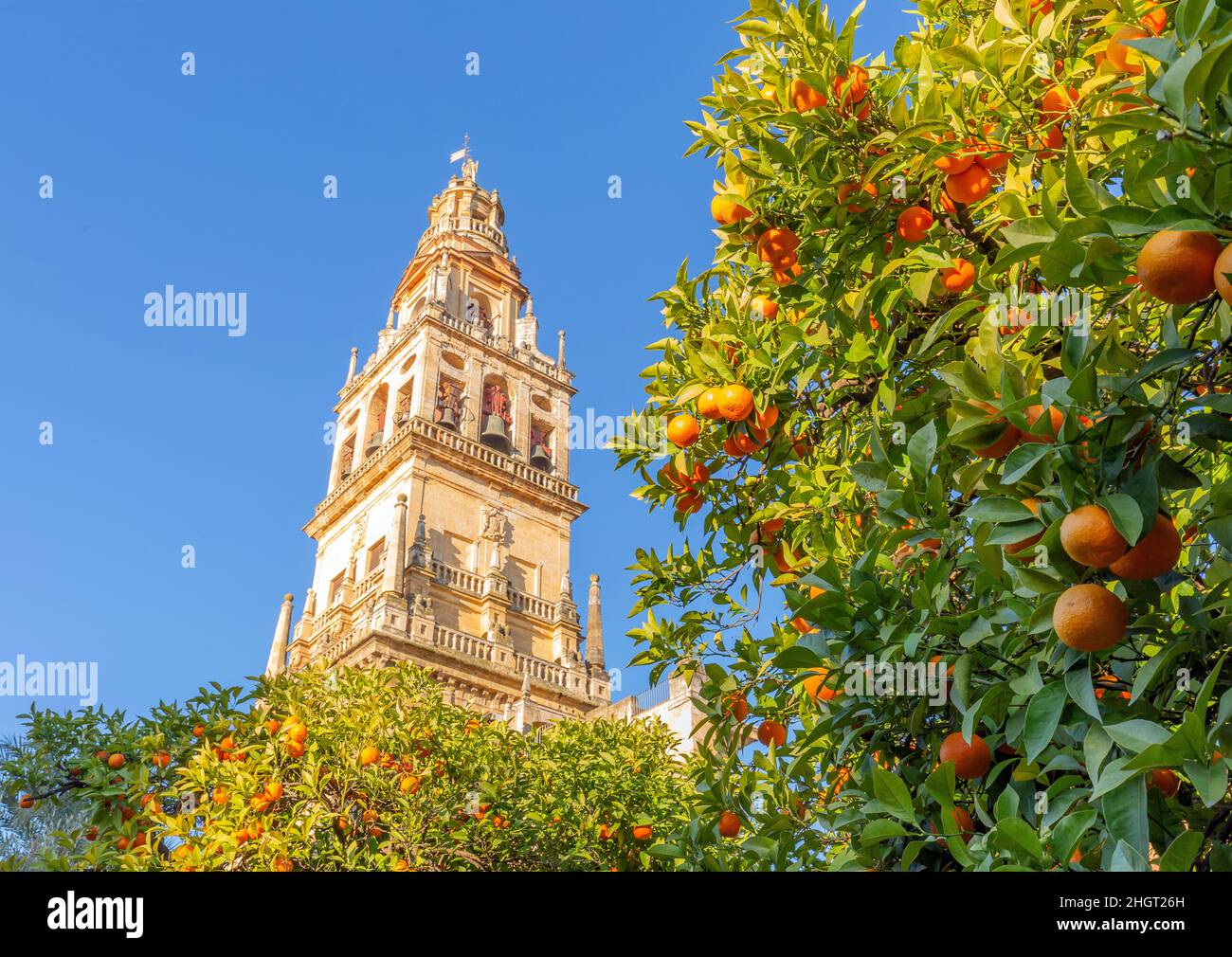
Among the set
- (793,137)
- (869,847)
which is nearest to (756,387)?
(793,137)

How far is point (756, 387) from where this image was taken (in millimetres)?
4770

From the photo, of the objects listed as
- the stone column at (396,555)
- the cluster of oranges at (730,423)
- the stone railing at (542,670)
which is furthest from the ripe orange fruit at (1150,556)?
the stone railing at (542,670)

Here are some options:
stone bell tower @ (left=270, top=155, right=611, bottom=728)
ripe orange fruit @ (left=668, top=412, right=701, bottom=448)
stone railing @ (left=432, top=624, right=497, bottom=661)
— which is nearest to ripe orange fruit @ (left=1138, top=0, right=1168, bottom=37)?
ripe orange fruit @ (left=668, top=412, right=701, bottom=448)

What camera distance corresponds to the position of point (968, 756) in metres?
3.17

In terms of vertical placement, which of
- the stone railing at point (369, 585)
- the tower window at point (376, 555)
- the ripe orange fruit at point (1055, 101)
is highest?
the tower window at point (376, 555)

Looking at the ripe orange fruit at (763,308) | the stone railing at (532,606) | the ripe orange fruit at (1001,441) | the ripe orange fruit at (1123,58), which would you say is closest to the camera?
the ripe orange fruit at (1001,441)

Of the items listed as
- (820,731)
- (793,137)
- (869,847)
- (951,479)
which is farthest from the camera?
(793,137)

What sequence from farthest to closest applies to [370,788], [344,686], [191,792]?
[344,686]
[370,788]
[191,792]

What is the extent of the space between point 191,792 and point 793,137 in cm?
926

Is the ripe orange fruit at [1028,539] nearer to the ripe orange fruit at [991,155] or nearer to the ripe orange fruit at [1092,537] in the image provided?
the ripe orange fruit at [1092,537]

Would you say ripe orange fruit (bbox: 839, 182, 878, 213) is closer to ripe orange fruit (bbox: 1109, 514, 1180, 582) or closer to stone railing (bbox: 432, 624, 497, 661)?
ripe orange fruit (bbox: 1109, 514, 1180, 582)

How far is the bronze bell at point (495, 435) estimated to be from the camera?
35.6 metres

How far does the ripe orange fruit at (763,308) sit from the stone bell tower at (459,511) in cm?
2358

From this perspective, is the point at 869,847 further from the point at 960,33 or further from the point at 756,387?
the point at 960,33
